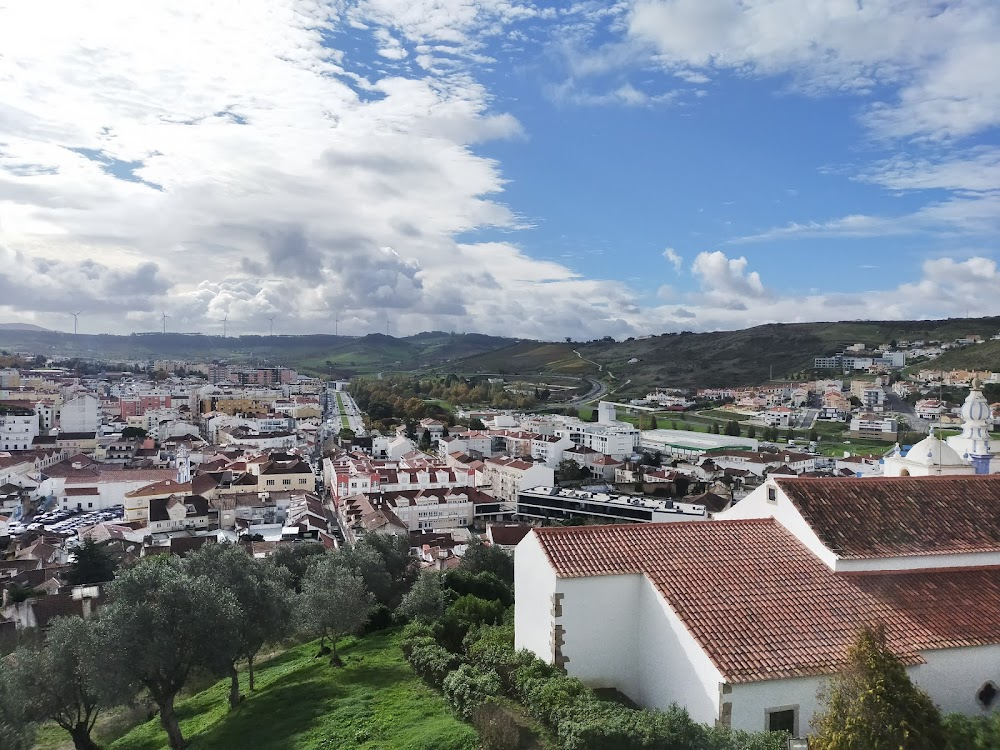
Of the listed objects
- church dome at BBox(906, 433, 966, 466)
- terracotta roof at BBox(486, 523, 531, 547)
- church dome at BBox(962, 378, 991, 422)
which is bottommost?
terracotta roof at BBox(486, 523, 531, 547)

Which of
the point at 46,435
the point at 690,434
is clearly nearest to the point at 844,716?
the point at 690,434

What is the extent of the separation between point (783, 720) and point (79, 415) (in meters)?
101

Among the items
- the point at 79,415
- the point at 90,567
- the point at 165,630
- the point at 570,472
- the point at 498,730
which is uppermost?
the point at 79,415

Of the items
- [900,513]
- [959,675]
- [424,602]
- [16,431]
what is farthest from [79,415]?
[959,675]

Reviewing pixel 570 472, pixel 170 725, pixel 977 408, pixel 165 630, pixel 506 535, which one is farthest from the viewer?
pixel 570 472

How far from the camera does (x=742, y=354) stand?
165625 mm

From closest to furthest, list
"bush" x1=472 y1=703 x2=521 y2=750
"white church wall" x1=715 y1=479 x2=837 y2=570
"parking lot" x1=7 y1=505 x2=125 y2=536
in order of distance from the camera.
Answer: "bush" x1=472 y1=703 x2=521 y2=750
"white church wall" x1=715 y1=479 x2=837 y2=570
"parking lot" x1=7 y1=505 x2=125 y2=536

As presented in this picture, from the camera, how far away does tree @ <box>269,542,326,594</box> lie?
2824 centimetres

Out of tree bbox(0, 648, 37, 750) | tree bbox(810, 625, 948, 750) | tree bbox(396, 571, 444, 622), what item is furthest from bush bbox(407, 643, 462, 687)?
tree bbox(0, 648, 37, 750)

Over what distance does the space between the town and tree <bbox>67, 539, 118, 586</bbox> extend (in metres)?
0.11

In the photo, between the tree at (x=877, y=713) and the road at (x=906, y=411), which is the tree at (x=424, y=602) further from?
the road at (x=906, y=411)

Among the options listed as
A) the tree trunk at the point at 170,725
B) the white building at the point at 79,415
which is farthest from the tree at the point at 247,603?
the white building at the point at 79,415

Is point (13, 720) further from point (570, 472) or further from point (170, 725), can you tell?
point (570, 472)

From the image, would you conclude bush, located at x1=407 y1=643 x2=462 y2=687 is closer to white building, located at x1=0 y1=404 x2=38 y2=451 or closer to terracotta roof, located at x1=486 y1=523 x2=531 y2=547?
terracotta roof, located at x1=486 y1=523 x2=531 y2=547
